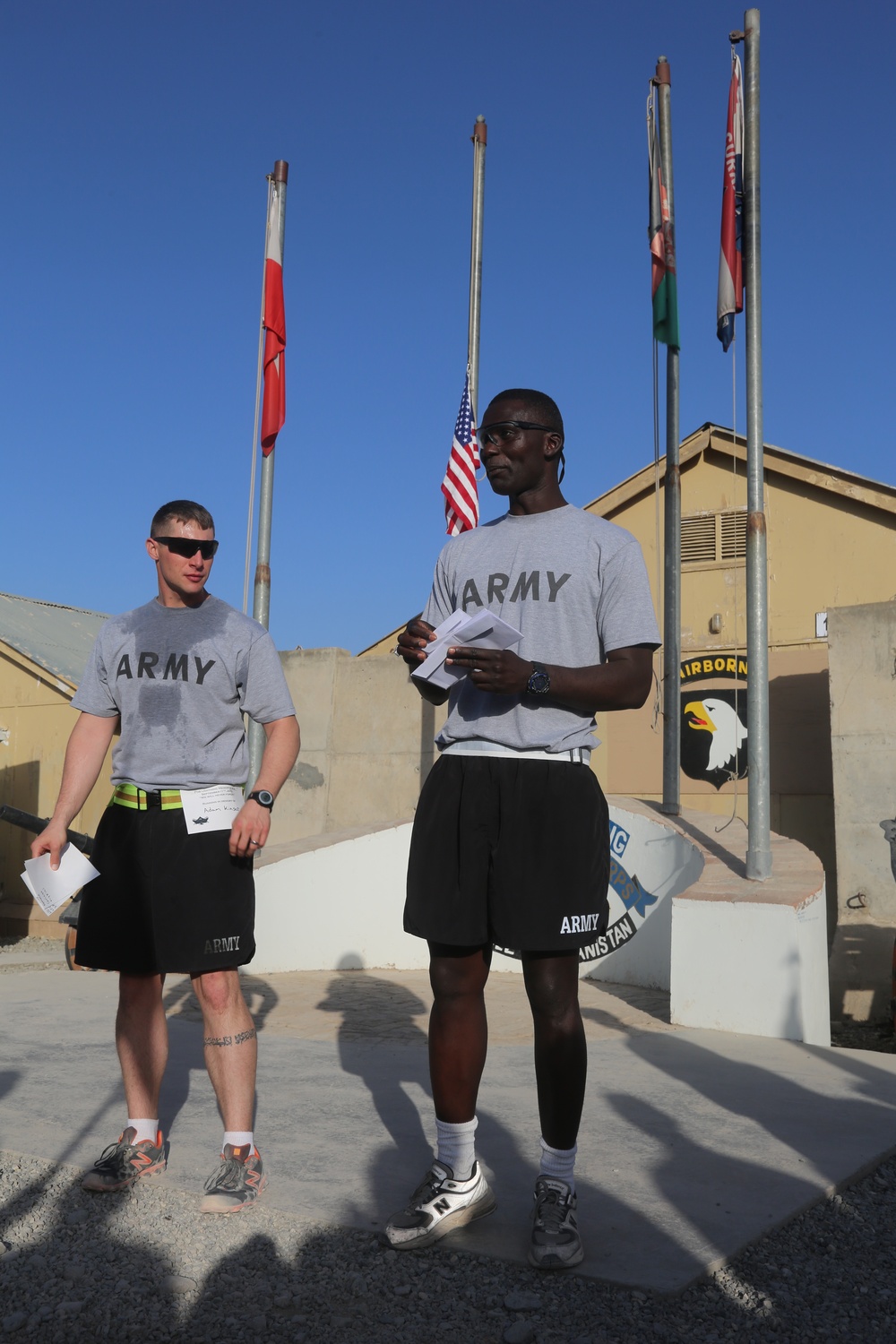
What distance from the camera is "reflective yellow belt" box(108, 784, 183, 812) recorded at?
3.17 meters

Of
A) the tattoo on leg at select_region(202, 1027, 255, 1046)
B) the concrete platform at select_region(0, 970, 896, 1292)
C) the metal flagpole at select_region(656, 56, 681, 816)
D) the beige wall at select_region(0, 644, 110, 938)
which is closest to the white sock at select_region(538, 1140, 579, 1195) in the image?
the concrete platform at select_region(0, 970, 896, 1292)

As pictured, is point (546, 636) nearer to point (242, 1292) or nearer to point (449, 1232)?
point (449, 1232)

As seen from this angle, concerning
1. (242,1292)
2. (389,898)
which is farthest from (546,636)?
(389,898)

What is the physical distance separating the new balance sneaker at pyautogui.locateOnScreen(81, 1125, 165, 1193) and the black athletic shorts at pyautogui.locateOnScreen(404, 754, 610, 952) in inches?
41.3

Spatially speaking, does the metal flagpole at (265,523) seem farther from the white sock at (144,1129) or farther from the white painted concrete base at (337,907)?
the white sock at (144,1129)

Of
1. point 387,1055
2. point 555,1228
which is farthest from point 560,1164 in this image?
point 387,1055

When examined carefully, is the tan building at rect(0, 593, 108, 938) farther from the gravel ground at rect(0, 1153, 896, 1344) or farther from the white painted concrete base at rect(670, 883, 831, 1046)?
the gravel ground at rect(0, 1153, 896, 1344)

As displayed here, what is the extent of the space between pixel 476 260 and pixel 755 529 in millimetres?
6456

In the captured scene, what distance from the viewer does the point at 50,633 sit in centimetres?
2044

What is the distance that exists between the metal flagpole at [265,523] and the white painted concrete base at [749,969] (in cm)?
417

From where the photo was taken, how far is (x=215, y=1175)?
2887mm

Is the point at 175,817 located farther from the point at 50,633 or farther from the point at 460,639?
the point at 50,633

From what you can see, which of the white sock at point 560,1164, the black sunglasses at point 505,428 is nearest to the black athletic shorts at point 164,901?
the white sock at point 560,1164

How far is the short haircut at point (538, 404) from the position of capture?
2.98 m
